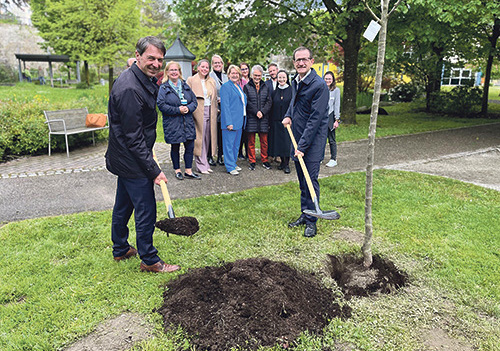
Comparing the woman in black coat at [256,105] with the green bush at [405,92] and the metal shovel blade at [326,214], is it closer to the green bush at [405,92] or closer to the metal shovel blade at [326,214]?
the metal shovel blade at [326,214]

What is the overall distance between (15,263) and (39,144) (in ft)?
18.3

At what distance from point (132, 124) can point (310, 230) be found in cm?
251

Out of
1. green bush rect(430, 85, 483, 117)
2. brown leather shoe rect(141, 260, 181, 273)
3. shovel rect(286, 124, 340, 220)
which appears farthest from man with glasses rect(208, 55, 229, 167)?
green bush rect(430, 85, 483, 117)

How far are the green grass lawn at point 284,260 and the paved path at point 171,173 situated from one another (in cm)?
66

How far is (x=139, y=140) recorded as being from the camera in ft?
10.9

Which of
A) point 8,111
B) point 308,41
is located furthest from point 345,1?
point 8,111

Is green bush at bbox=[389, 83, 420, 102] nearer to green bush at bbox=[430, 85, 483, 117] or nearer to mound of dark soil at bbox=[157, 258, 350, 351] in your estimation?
green bush at bbox=[430, 85, 483, 117]

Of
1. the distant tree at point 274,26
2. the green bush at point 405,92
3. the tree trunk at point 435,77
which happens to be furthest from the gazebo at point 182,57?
the green bush at point 405,92

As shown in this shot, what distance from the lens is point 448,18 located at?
10.0 m

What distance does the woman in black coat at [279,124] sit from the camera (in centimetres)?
778

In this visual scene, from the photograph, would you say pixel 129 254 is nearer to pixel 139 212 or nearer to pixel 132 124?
pixel 139 212

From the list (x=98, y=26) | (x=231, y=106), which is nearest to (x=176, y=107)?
(x=231, y=106)

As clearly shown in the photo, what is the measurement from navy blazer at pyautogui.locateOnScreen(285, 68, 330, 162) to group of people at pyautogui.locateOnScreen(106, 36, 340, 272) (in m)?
0.01

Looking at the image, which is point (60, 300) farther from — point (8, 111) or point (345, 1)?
point (345, 1)
